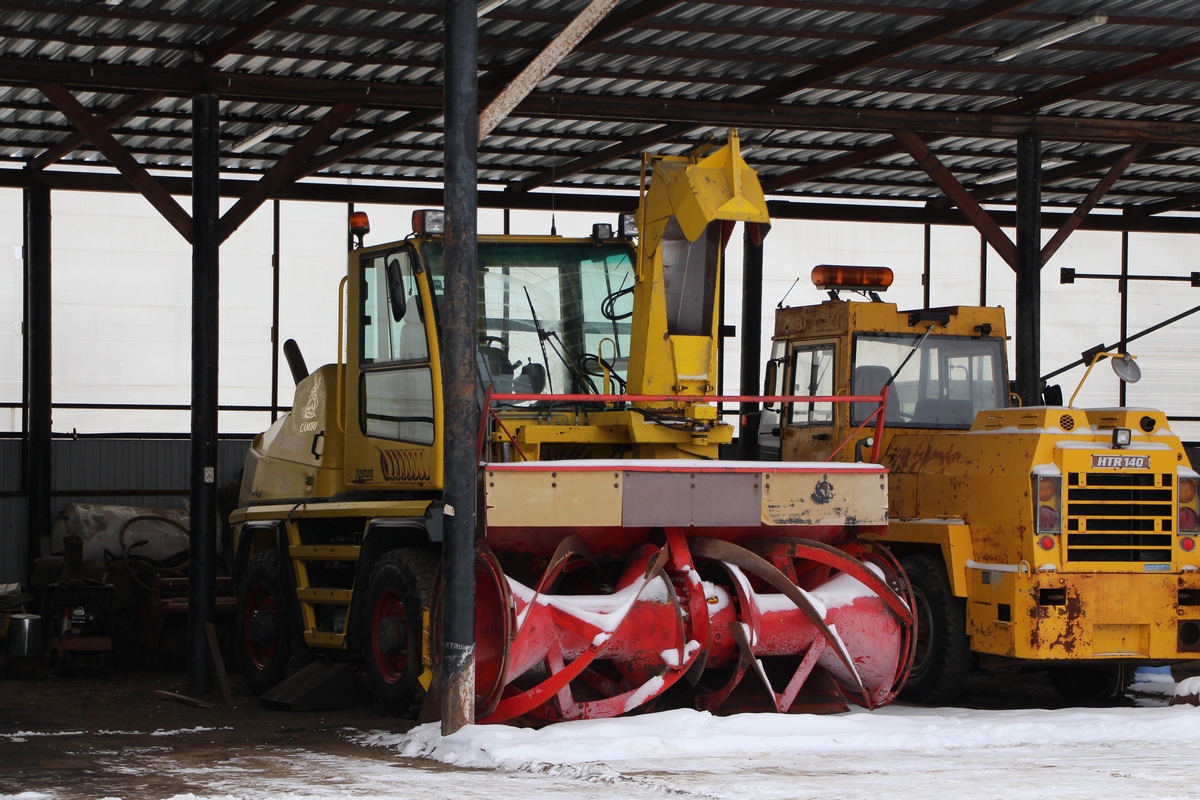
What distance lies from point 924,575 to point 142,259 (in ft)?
42.1

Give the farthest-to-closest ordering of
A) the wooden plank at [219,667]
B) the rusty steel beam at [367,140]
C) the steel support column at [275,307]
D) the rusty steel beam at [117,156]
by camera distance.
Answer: the steel support column at [275,307]
the rusty steel beam at [367,140]
the rusty steel beam at [117,156]
the wooden plank at [219,667]

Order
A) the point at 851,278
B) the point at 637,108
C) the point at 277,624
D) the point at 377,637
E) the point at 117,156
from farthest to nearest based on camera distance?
the point at 637,108, the point at 117,156, the point at 851,278, the point at 277,624, the point at 377,637

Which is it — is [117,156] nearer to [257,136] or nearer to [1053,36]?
[257,136]

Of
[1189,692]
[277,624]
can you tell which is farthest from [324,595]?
[1189,692]

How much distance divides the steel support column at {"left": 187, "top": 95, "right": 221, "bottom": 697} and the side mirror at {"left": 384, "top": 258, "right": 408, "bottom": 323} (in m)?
2.16

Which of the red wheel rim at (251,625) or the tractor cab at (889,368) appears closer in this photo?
the tractor cab at (889,368)

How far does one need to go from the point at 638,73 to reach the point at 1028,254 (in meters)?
3.99

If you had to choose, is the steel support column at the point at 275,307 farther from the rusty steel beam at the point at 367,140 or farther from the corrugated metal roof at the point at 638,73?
the rusty steel beam at the point at 367,140

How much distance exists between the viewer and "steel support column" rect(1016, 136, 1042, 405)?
45.3 feet

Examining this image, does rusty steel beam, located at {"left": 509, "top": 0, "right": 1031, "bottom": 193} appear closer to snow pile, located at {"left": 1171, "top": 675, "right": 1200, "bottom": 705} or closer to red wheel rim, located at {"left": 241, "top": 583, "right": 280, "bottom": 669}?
snow pile, located at {"left": 1171, "top": 675, "right": 1200, "bottom": 705}

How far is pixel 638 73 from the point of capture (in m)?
13.1

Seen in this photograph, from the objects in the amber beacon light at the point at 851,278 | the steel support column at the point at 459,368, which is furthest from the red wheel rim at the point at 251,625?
the amber beacon light at the point at 851,278

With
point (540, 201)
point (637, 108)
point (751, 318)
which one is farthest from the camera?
point (540, 201)

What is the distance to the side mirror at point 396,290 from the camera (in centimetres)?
909
